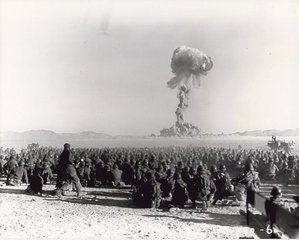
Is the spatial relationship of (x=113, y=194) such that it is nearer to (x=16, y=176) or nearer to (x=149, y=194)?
(x=149, y=194)

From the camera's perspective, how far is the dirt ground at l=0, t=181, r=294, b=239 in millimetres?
7004

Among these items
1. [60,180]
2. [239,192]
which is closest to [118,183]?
[60,180]

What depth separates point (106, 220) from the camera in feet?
26.4

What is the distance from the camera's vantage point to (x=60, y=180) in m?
11.5

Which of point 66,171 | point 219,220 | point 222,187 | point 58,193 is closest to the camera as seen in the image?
point 219,220

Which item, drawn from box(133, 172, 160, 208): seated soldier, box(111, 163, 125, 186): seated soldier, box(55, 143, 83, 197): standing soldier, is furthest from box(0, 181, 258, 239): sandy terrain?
box(111, 163, 125, 186): seated soldier

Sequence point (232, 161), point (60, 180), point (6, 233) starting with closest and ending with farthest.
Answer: point (6, 233) < point (60, 180) < point (232, 161)

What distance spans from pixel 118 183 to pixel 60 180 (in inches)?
117

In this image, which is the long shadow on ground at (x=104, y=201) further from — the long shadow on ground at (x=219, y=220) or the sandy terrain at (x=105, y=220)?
the long shadow on ground at (x=219, y=220)

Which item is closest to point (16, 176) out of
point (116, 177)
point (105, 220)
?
point (116, 177)

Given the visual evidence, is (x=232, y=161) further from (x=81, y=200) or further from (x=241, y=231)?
(x=241, y=231)

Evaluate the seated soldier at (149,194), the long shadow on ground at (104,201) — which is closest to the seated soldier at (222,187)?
the seated soldier at (149,194)

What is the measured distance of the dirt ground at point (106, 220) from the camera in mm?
7004

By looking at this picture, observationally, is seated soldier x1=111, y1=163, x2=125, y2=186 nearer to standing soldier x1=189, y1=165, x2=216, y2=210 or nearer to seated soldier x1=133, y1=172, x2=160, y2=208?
seated soldier x1=133, y1=172, x2=160, y2=208
